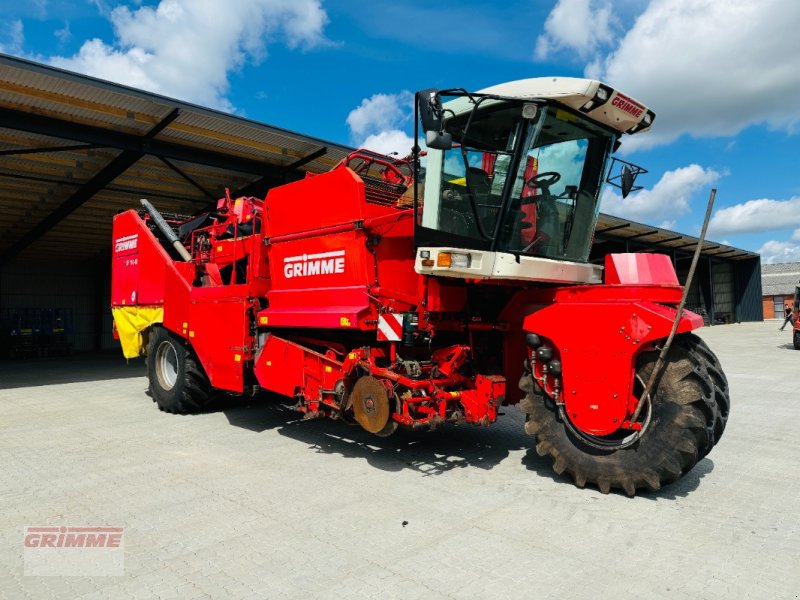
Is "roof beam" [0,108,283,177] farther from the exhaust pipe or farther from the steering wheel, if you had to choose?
the steering wheel

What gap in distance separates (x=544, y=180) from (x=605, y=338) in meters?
1.35

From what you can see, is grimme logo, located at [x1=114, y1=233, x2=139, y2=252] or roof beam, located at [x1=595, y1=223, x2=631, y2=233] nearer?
grimme logo, located at [x1=114, y1=233, x2=139, y2=252]

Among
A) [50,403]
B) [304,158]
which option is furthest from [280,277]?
[304,158]

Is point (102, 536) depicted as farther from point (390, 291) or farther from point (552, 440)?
point (552, 440)

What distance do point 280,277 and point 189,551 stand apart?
303cm

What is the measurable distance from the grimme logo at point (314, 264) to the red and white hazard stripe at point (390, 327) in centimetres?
64

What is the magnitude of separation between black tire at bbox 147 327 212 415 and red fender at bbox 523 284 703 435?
4.53 meters

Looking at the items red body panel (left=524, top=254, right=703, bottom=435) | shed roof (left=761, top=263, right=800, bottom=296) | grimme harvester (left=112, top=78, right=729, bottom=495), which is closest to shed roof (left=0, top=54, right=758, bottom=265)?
grimme harvester (left=112, top=78, right=729, bottom=495)

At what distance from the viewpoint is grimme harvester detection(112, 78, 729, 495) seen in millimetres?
3906

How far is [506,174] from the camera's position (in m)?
4.23

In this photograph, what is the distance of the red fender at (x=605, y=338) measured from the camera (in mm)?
3842

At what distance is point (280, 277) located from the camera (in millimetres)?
5750

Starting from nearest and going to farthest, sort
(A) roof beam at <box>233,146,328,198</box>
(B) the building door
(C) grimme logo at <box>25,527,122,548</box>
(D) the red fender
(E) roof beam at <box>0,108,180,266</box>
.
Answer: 1. (C) grimme logo at <box>25,527,122,548</box>
2. (D) the red fender
3. (E) roof beam at <box>0,108,180,266</box>
4. (A) roof beam at <box>233,146,328,198</box>
5. (B) the building door

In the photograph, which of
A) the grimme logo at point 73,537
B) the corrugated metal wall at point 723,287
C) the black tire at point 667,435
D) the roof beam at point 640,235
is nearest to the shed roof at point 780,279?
the corrugated metal wall at point 723,287
